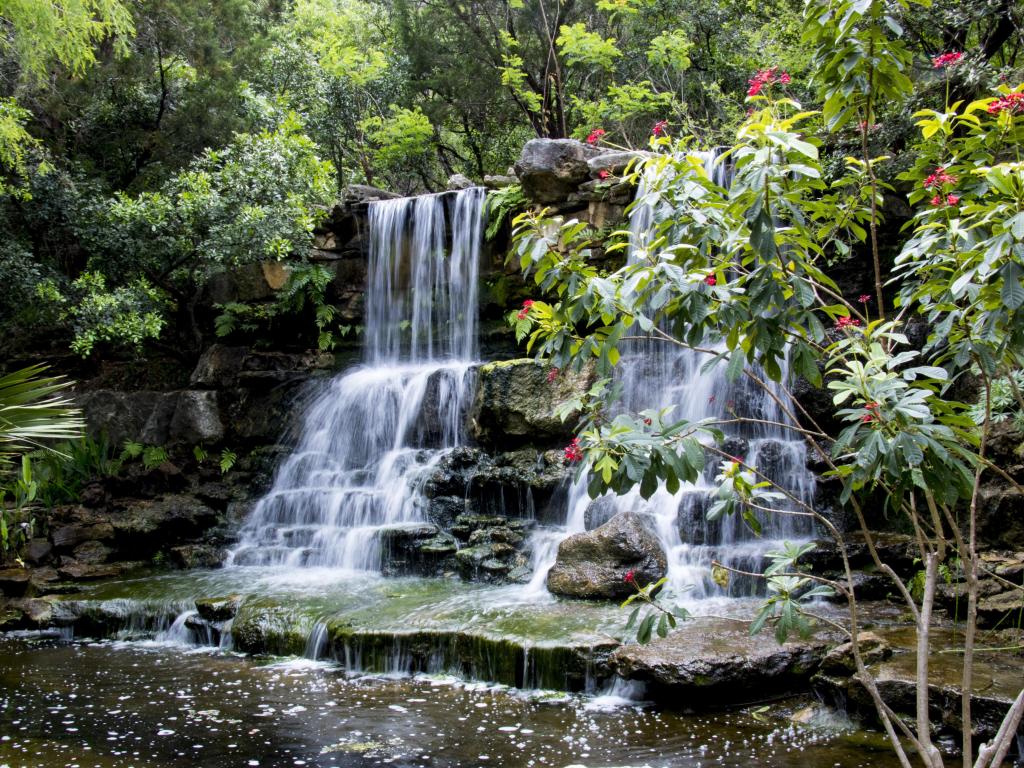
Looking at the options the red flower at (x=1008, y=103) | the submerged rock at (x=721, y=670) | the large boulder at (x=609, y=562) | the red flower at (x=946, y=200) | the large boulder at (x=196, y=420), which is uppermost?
the red flower at (x=1008, y=103)

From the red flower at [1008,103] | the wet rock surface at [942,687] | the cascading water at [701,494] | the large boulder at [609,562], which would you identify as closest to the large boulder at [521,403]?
the cascading water at [701,494]

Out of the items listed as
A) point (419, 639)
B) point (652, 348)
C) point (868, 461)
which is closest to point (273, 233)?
point (652, 348)

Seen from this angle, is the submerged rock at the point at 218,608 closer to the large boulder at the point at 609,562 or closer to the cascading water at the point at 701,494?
the cascading water at the point at 701,494

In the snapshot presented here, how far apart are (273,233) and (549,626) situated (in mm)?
8194

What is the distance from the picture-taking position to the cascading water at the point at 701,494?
27.7 ft

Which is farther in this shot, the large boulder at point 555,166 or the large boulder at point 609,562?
the large boulder at point 555,166

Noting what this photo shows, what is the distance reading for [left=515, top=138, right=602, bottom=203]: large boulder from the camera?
1262cm

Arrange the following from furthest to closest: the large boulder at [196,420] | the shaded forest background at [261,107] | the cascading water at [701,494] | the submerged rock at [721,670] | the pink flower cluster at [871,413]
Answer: the large boulder at [196,420]
the shaded forest background at [261,107]
the cascading water at [701,494]
the submerged rock at [721,670]
the pink flower cluster at [871,413]

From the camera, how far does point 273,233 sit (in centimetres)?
1258

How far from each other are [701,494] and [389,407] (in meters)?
5.49

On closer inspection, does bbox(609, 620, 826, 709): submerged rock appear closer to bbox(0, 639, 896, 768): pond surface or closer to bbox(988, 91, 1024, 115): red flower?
bbox(0, 639, 896, 768): pond surface

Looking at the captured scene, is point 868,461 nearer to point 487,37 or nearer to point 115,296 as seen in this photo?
point 115,296

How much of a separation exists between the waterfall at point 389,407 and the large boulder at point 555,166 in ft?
5.39

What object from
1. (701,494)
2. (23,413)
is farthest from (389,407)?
(23,413)
